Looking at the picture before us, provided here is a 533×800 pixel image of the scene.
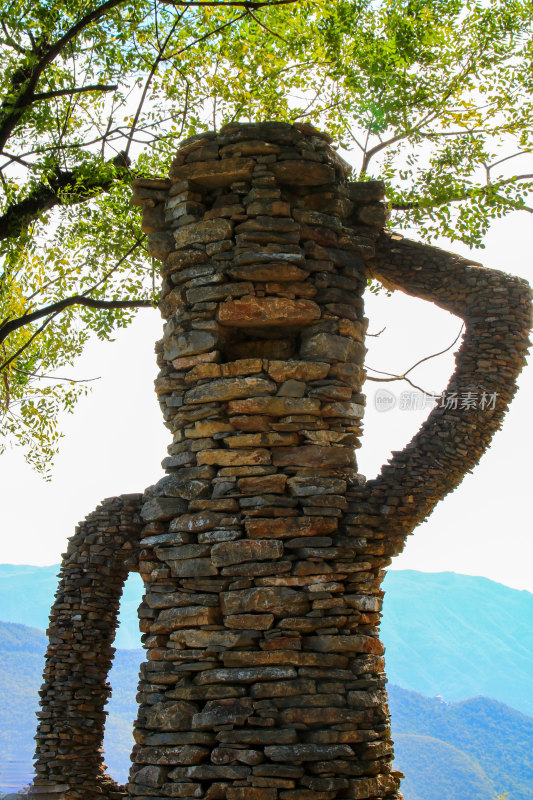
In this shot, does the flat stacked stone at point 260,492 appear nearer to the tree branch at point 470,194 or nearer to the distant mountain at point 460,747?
the tree branch at point 470,194

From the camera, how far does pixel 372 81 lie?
1080 cm

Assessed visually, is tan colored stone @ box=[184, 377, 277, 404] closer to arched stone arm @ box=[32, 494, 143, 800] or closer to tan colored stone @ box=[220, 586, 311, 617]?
tan colored stone @ box=[220, 586, 311, 617]

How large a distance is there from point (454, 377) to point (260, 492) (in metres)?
2.17

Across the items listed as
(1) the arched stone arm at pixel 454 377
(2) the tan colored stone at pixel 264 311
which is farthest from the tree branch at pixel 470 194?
(2) the tan colored stone at pixel 264 311

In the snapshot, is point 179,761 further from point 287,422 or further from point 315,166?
point 315,166

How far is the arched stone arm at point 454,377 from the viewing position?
612cm

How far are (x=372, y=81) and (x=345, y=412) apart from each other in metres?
6.58

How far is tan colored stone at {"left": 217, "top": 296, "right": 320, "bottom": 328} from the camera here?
596 cm

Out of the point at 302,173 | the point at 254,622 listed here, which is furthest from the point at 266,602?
the point at 302,173

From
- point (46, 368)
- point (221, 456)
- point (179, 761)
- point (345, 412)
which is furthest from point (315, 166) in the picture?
point (46, 368)

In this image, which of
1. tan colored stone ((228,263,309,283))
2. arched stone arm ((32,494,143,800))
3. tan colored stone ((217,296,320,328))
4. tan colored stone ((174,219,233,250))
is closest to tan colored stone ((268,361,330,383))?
tan colored stone ((217,296,320,328))

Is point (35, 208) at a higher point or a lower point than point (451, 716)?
higher

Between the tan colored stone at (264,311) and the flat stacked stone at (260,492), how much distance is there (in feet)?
0.04

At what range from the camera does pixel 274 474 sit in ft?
18.6
